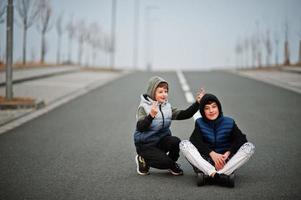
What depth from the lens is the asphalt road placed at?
6246mm

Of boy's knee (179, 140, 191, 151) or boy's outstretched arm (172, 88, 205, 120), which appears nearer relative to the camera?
boy's knee (179, 140, 191, 151)

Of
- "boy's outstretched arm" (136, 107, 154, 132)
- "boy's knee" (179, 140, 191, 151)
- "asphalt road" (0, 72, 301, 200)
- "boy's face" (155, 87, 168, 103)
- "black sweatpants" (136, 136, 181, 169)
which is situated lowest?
"asphalt road" (0, 72, 301, 200)

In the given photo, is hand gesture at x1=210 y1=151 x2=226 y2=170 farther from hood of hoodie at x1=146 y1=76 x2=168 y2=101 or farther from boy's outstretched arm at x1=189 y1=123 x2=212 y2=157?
hood of hoodie at x1=146 y1=76 x2=168 y2=101

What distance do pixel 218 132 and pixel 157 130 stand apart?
2.58 feet

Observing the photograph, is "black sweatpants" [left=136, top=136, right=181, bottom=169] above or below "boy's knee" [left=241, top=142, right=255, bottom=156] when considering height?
below

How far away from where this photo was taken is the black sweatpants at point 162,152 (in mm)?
7149

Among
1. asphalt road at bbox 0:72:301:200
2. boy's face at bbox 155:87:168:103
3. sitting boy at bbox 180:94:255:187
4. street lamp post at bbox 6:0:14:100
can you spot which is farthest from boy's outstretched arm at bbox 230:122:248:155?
street lamp post at bbox 6:0:14:100

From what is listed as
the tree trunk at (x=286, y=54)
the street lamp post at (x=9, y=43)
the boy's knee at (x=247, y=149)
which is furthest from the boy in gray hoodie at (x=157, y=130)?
the tree trunk at (x=286, y=54)

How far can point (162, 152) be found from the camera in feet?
23.8

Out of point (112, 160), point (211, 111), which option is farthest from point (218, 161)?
point (112, 160)

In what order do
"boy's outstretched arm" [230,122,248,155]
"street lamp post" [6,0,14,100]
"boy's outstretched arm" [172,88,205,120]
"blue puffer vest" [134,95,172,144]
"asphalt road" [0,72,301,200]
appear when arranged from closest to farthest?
"asphalt road" [0,72,301,200], "boy's outstretched arm" [230,122,248,155], "blue puffer vest" [134,95,172,144], "boy's outstretched arm" [172,88,205,120], "street lamp post" [6,0,14,100]

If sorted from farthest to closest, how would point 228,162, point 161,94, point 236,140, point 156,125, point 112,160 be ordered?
point 112,160
point 156,125
point 161,94
point 236,140
point 228,162

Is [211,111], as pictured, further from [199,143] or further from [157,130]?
[157,130]

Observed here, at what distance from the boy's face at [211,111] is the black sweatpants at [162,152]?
0.59 metres
